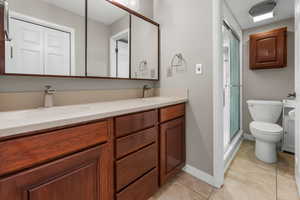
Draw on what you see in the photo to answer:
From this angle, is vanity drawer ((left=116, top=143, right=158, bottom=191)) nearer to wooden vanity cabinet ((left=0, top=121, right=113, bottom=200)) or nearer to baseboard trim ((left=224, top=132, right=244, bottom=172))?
wooden vanity cabinet ((left=0, top=121, right=113, bottom=200))

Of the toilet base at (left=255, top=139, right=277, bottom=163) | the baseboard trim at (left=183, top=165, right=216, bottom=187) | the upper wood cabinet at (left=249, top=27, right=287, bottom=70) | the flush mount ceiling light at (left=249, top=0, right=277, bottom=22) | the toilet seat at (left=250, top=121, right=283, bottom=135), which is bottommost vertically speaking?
the baseboard trim at (left=183, top=165, right=216, bottom=187)

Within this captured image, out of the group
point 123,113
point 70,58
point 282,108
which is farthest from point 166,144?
point 282,108

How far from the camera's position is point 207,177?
1.44 metres

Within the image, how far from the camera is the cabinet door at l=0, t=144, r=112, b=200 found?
21.6 inches

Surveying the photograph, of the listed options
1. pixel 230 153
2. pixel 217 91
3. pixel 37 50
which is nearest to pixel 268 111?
pixel 230 153

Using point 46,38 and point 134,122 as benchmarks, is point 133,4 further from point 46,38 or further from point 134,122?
point 134,122

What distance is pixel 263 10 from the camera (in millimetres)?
1943

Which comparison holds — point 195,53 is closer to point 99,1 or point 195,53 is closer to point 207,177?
point 99,1

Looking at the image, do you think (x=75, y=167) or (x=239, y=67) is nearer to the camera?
(x=75, y=167)

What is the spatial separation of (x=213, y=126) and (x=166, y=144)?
0.52 metres

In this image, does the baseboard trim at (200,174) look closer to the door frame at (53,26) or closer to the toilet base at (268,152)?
the toilet base at (268,152)

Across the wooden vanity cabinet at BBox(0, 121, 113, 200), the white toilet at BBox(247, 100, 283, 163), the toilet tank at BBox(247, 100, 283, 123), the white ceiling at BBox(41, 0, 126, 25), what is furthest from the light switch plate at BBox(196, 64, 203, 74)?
the toilet tank at BBox(247, 100, 283, 123)

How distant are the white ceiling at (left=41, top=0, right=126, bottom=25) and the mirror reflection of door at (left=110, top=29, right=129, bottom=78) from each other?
6.6 inches

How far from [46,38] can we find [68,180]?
99 centimetres
